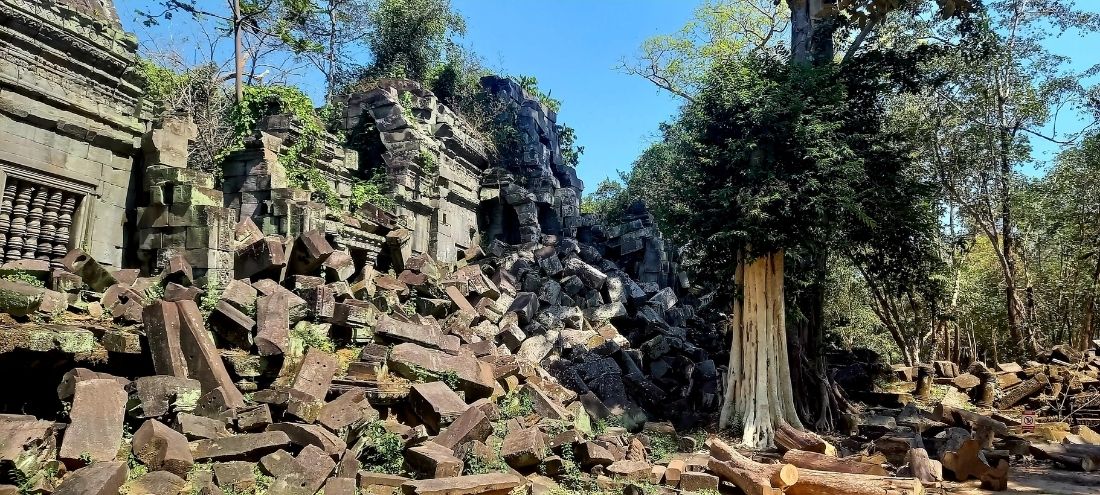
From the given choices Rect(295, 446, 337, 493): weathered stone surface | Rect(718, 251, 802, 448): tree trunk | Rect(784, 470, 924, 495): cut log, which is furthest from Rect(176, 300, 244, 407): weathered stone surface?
Rect(718, 251, 802, 448): tree trunk

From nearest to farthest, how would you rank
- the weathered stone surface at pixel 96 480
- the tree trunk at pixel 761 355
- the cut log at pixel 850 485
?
the weathered stone surface at pixel 96 480 < the cut log at pixel 850 485 < the tree trunk at pixel 761 355

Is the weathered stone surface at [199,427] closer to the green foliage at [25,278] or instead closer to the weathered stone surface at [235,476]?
Result: the weathered stone surface at [235,476]

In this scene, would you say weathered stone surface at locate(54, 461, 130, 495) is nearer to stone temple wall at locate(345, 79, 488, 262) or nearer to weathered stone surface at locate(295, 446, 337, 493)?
weathered stone surface at locate(295, 446, 337, 493)

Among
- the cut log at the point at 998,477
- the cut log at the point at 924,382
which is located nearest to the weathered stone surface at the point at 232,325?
the cut log at the point at 998,477

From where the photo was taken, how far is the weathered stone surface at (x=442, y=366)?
24.7 feet

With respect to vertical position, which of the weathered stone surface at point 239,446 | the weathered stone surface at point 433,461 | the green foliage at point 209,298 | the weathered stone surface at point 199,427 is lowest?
the weathered stone surface at point 433,461

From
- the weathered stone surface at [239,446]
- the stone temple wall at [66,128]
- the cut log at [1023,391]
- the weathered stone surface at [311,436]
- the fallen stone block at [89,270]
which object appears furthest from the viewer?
the cut log at [1023,391]

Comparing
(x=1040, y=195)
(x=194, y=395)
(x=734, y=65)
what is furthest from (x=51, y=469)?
(x=1040, y=195)

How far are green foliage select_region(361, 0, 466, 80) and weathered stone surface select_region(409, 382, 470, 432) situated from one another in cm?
1406

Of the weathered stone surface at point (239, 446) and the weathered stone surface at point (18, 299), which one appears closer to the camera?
the weathered stone surface at point (239, 446)

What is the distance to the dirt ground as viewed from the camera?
6.54 meters

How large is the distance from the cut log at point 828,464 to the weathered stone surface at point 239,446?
528 centimetres

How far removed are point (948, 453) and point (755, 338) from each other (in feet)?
10.9

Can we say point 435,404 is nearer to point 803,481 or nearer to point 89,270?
point 803,481
